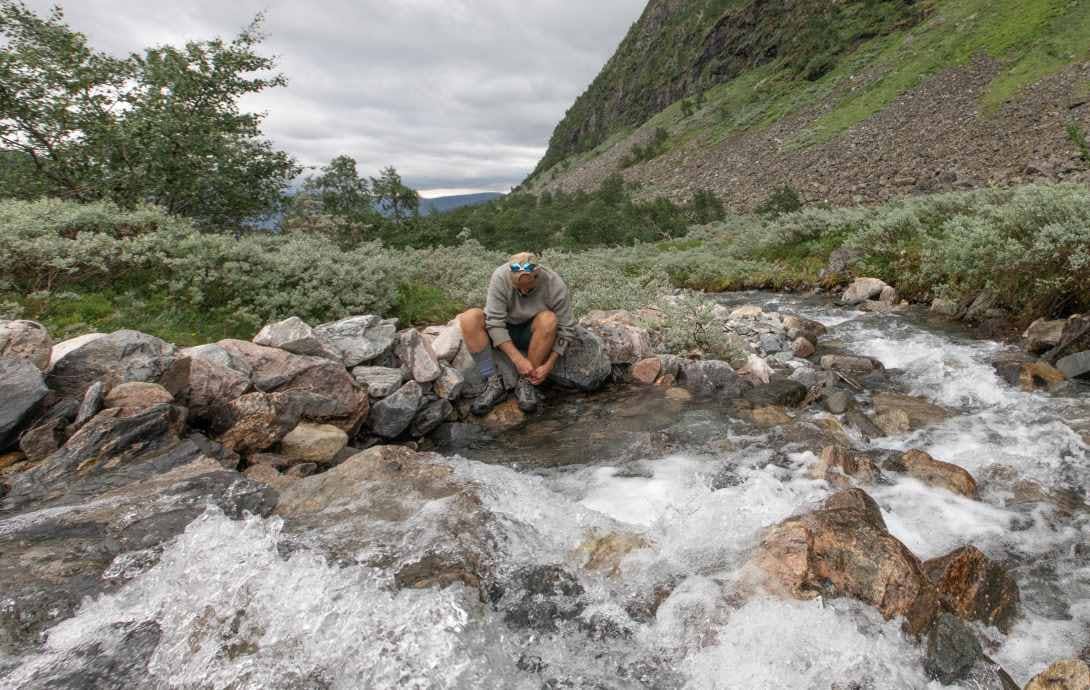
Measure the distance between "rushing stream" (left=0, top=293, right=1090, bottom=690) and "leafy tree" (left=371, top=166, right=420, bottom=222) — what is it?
72.4 ft

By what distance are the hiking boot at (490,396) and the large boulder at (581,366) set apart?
789mm

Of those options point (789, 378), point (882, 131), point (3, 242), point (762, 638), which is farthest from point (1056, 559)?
point (882, 131)

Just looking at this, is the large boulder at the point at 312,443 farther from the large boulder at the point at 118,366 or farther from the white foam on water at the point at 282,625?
the white foam on water at the point at 282,625

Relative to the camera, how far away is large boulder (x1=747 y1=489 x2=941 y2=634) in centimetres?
283

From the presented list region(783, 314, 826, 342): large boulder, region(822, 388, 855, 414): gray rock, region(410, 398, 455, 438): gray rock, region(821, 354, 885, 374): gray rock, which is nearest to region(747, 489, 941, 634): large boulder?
region(822, 388, 855, 414): gray rock

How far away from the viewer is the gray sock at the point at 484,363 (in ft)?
21.9

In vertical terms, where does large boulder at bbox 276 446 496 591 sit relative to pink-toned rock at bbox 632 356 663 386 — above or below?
above

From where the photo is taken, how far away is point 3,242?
21.0ft

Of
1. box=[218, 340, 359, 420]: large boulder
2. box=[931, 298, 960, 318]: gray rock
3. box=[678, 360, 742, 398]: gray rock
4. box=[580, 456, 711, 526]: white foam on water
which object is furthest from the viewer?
box=[931, 298, 960, 318]: gray rock

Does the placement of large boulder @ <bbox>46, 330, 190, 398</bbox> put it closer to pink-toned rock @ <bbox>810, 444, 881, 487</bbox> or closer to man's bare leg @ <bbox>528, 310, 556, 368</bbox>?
man's bare leg @ <bbox>528, 310, 556, 368</bbox>

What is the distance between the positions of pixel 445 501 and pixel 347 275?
526cm

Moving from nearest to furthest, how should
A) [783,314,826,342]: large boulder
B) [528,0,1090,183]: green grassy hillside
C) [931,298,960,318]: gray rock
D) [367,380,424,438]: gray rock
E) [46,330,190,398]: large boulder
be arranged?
[46,330,190,398]: large boulder, [367,380,424,438]: gray rock, [783,314,826,342]: large boulder, [931,298,960,318]: gray rock, [528,0,1090,183]: green grassy hillside

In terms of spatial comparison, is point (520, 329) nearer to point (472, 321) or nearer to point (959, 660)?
point (472, 321)

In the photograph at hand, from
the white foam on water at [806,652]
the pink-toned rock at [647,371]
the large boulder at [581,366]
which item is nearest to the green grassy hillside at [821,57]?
the pink-toned rock at [647,371]
